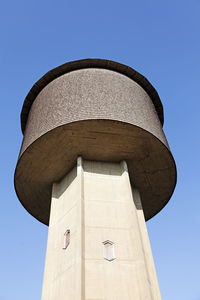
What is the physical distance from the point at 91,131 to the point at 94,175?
1673mm

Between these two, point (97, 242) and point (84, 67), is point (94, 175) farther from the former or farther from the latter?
point (84, 67)

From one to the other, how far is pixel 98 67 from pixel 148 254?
7483 mm

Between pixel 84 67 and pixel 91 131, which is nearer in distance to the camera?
pixel 91 131

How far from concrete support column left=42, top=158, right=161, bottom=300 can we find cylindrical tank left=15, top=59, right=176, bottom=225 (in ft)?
2.36

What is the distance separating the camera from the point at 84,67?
1213cm

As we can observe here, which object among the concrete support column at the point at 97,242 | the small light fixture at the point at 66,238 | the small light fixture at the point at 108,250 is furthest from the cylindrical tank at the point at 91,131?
the small light fixture at the point at 108,250

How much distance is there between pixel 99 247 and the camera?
8.66m

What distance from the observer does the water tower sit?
829cm

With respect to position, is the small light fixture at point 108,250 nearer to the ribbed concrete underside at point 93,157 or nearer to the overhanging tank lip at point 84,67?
the ribbed concrete underside at point 93,157

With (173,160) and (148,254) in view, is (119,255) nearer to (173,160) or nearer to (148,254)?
(148,254)

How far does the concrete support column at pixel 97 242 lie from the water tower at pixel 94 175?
28 mm

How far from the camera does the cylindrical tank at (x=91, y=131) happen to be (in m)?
9.96

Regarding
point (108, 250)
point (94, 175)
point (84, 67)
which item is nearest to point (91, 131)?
point (94, 175)

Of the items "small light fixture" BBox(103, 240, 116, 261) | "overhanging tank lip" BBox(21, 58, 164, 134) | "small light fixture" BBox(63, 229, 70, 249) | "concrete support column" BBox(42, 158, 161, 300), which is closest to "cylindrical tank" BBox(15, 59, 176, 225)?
"overhanging tank lip" BBox(21, 58, 164, 134)
